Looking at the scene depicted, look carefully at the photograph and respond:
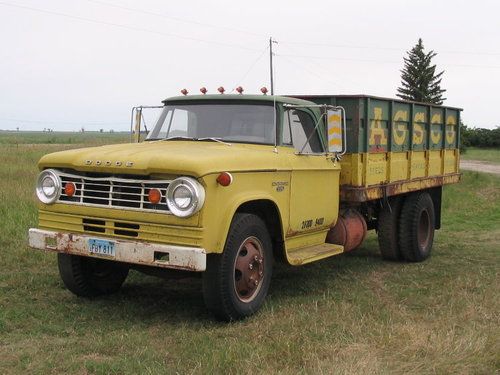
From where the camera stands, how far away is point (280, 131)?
22.0 feet

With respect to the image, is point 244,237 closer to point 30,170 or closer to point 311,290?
point 311,290

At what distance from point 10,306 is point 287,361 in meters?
3.00

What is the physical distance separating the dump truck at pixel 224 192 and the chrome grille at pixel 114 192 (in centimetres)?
1

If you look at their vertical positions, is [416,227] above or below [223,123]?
below

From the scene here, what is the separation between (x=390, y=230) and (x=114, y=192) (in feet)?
16.1

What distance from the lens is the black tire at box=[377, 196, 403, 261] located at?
31.0 feet

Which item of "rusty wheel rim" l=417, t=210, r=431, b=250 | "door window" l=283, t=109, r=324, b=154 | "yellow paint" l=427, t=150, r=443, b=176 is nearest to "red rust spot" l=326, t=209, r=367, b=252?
"door window" l=283, t=109, r=324, b=154

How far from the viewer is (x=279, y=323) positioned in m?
5.68

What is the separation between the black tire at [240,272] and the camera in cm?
564

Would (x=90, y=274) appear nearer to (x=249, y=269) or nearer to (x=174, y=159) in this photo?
(x=249, y=269)

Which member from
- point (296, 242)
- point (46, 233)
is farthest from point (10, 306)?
point (296, 242)

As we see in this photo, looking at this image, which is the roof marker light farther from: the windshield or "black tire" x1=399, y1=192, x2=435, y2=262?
"black tire" x1=399, y1=192, x2=435, y2=262

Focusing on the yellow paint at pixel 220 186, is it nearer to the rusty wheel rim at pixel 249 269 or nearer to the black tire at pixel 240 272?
the black tire at pixel 240 272

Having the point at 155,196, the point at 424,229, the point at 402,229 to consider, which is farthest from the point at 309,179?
the point at 424,229
